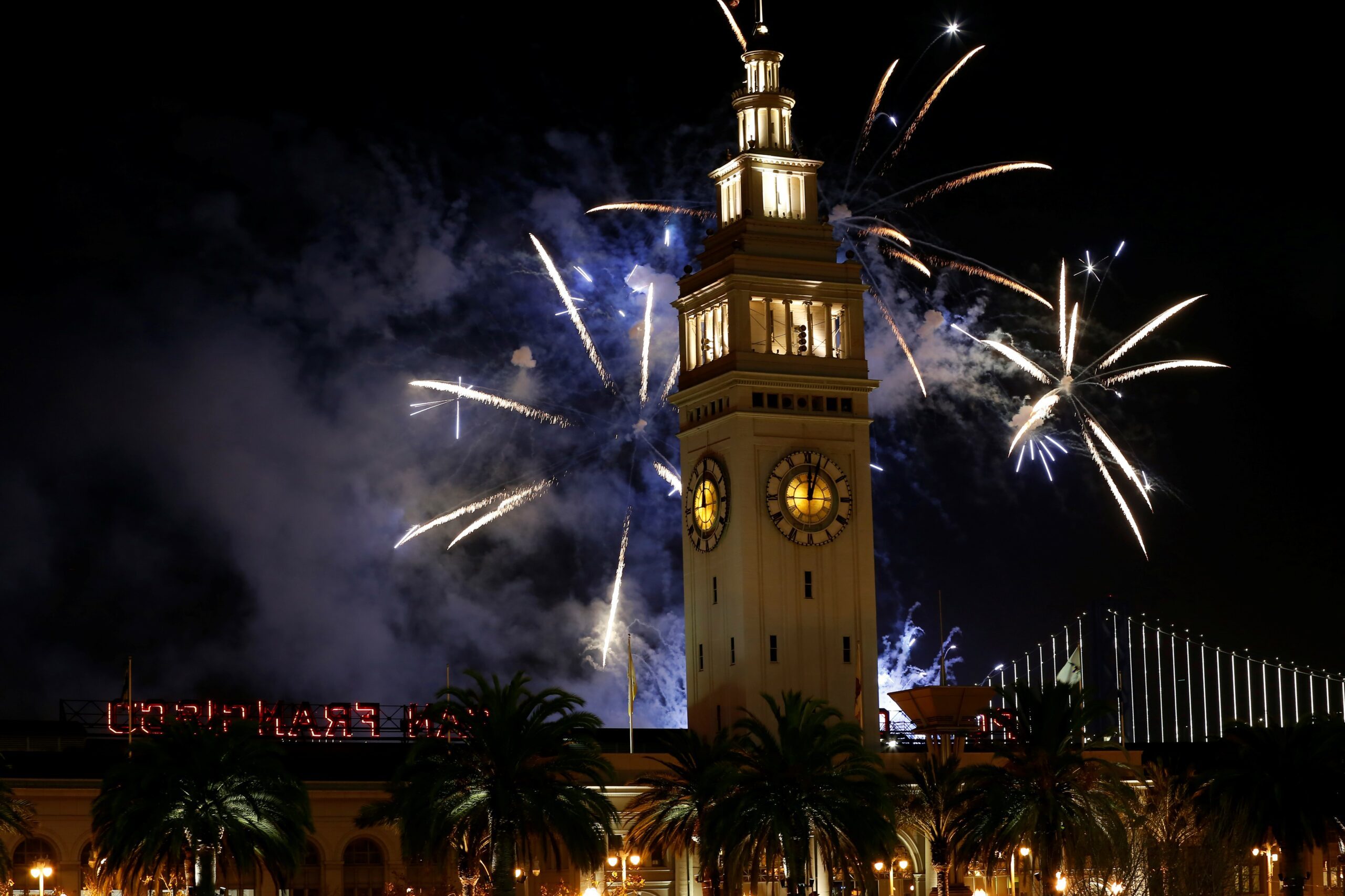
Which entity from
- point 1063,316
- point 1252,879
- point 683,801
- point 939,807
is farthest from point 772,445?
point 1252,879

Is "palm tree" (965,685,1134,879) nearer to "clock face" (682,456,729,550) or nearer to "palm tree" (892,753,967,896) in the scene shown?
"palm tree" (892,753,967,896)

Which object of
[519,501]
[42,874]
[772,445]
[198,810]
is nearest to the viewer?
[198,810]

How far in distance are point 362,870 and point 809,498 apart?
93.1ft

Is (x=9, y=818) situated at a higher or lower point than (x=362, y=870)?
higher

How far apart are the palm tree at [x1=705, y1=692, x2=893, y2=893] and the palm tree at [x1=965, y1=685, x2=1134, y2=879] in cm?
517

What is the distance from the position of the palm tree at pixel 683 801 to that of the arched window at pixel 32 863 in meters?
25.1

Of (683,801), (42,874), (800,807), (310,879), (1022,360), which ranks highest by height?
(1022,360)

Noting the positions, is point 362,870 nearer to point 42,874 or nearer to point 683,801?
point 42,874

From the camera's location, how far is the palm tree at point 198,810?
304 ft

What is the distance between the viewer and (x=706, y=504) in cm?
12081

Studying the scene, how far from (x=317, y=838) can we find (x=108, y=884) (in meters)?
11.1

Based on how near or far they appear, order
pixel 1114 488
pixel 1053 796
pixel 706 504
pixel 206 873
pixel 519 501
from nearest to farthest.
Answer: pixel 206 873
pixel 1053 796
pixel 1114 488
pixel 706 504
pixel 519 501

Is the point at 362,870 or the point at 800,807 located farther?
the point at 362,870

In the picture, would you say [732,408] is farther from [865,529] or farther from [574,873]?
[574,873]
